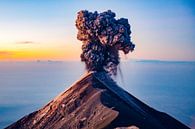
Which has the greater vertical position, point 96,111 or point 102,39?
point 102,39

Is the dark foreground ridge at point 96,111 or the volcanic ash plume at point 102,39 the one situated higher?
the volcanic ash plume at point 102,39

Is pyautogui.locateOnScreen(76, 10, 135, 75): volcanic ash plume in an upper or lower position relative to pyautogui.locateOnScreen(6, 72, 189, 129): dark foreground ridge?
upper

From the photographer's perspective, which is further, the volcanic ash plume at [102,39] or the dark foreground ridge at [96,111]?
the volcanic ash plume at [102,39]

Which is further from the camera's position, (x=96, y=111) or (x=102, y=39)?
(x=102, y=39)

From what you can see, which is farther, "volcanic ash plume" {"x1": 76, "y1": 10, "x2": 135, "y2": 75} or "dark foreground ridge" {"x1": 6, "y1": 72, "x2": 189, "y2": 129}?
"volcanic ash plume" {"x1": 76, "y1": 10, "x2": 135, "y2": 75}
